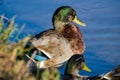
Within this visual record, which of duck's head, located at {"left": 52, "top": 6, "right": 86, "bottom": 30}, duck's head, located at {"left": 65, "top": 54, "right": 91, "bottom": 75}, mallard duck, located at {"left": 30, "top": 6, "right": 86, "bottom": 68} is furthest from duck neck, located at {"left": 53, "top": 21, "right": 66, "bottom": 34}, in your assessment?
duck's head, located at {"left": 65, "top": 54, "right": 91, "bottom": 75}

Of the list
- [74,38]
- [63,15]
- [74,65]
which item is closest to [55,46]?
[74,65]

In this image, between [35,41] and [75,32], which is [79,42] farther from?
[35,41]

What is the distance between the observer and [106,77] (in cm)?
438

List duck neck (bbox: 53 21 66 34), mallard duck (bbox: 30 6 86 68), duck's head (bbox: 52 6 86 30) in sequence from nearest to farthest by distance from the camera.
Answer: mallard duck (bbox: 30 6 86 68) → duck neck (bbox: 53 21 66 34) → duck's head (bbox: 52 6 86 30)

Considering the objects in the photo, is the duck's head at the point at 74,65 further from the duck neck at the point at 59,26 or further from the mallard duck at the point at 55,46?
the duck neck at the point at 59,26

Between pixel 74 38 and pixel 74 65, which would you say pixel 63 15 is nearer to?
pixel 74 38

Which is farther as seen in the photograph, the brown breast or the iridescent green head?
the iridescent green head

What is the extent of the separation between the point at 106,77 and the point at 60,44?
1.24 m

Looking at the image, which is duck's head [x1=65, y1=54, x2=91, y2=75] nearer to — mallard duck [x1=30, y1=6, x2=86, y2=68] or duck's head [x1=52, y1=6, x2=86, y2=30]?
mallard duck [x1=30, y1=6, x2=86, y2=68]

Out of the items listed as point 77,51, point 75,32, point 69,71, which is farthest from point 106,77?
point 75,32

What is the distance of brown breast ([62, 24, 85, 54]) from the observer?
20.1ft

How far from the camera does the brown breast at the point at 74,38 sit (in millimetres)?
6116

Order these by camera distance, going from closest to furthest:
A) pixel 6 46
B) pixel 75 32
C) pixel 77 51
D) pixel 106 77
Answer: pixel 6 46 < pixel 106 77 < pixel 77 51 < pixel 75 32

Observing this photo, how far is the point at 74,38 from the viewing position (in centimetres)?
635
